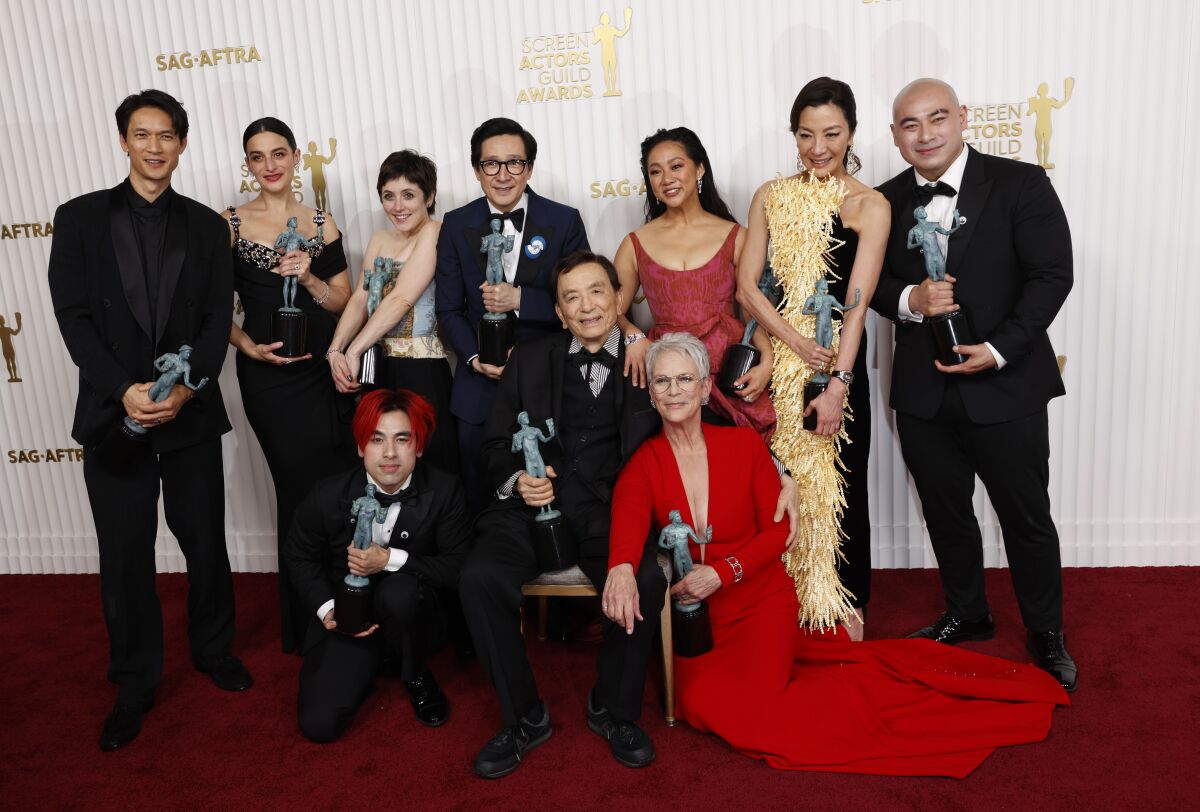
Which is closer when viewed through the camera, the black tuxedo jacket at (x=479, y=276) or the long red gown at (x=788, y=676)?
the long red gown at (x=788, y=676)

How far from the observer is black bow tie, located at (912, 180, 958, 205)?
2.82 m

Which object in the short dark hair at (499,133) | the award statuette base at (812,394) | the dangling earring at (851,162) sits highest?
the short dark hair at (499,133)

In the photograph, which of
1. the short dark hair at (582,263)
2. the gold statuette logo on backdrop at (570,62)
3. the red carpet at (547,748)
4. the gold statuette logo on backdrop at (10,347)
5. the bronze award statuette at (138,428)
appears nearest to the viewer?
the red carpet at (547,748)

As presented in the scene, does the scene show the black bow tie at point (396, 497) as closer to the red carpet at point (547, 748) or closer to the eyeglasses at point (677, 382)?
the red carpet at point (547, 748)

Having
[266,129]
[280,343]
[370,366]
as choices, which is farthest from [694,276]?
[266,129]

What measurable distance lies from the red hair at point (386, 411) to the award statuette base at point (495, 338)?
0.27 meters

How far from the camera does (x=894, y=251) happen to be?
2943mm

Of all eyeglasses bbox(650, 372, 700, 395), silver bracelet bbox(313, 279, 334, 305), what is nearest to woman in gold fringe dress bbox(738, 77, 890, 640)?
eyeglasses bbox(650, 372, 700, 395)

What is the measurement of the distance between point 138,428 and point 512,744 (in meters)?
1.41

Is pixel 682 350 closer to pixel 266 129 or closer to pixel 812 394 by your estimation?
pixel 812 394

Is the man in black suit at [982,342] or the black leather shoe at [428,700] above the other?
the man in black suit at [982,342]

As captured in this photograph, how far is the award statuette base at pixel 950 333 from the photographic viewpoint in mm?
2768

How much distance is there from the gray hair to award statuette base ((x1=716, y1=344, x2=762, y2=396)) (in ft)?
0.58

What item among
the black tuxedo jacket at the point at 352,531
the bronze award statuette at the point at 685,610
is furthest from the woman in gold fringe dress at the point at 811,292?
the black tuxedo jacket at the point at 352,531
